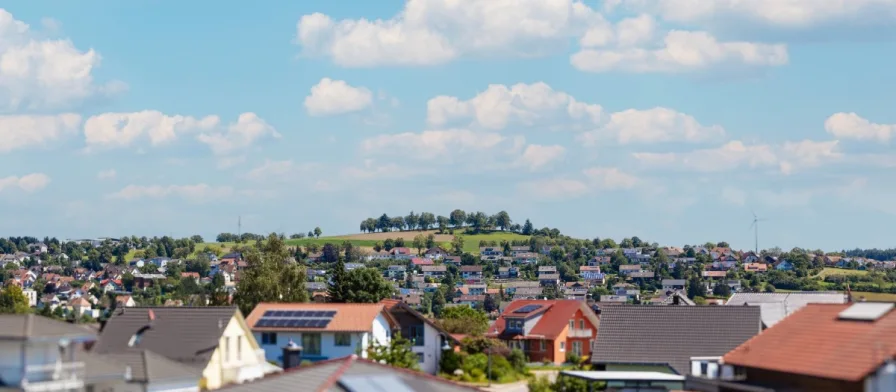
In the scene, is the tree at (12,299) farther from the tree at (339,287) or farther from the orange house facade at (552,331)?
the orange house facade at (552,331)

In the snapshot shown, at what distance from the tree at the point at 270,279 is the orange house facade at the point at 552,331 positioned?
1562cm

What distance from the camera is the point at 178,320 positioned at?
192 feet

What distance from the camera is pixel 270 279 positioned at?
302 feet

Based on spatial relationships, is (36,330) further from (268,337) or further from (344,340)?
(344,340)

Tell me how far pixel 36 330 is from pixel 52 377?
1561 mm

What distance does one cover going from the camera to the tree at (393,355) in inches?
2677

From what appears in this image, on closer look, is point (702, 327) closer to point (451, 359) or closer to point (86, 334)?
point (451, 359)

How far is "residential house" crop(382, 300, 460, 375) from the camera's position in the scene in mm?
79250

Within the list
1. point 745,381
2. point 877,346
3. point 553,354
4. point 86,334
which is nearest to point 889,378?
point 877,346

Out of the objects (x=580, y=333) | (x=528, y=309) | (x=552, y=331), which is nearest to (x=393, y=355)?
(x=552, y=331)

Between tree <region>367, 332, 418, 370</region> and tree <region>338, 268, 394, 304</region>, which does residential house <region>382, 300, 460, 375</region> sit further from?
tree <region>338, 268, 394, 304</region>

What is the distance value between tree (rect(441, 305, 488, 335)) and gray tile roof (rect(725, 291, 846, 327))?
20.2m

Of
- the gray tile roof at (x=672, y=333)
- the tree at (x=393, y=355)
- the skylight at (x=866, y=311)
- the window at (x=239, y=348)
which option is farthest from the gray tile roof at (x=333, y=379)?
the gray tile roof at (x=672, y=333)

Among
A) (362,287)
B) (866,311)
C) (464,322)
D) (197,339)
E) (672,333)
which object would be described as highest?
(362,287)
